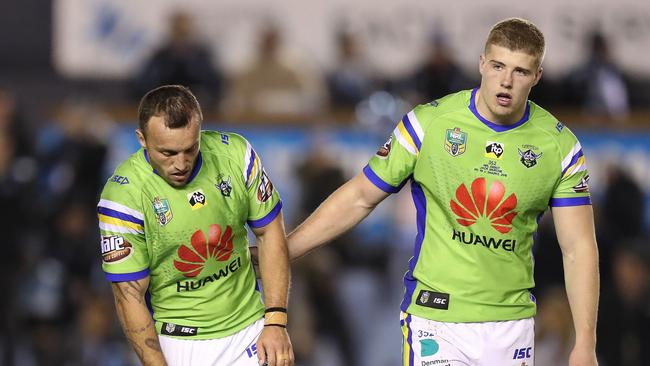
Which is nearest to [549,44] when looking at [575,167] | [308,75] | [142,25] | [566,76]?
[566,76]

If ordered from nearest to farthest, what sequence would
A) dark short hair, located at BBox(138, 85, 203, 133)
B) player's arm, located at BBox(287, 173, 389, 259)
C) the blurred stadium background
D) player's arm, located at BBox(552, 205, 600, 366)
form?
dark short hair, located at BBox(138, 85, 203, 133)
player's arm, located at BBox(552, 205, 600, 366)
player's arm, located at BBox(287, 173, 389, 259)
the blurred stadium background

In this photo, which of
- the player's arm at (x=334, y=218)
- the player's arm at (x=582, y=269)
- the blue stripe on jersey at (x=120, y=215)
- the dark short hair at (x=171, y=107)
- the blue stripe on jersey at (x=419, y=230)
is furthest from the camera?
the player's arm at (x=334, y=218)

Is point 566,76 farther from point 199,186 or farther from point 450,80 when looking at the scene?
point 199,186

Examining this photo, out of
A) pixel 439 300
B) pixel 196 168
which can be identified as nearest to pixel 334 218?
pixel 439 300

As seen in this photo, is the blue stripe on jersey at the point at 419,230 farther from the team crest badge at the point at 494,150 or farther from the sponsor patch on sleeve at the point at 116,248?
the sponsor patch on sleeve at the point at 116,248

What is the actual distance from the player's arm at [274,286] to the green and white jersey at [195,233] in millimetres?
80

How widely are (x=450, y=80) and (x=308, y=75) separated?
1.44 m

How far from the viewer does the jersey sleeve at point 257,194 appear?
656 cm

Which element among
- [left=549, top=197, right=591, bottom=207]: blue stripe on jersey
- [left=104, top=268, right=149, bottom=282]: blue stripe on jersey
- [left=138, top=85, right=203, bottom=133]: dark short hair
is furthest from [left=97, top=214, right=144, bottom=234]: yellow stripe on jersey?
[left=549, top=197, right=591, bottom=207]: blue stripe on jersey

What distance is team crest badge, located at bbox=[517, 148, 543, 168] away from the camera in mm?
6449

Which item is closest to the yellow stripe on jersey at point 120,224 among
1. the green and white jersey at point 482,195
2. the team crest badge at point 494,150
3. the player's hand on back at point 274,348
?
the player's hand on back at point 274,348

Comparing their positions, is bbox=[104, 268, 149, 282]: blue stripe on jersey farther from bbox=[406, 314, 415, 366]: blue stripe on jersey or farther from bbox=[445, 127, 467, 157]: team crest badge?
bbox=[445, 127, 467, 157]: team crest badge

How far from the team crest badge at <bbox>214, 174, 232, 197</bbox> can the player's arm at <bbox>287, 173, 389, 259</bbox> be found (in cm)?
55

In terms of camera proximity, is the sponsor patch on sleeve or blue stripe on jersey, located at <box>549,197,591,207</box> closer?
the sponsor patch on sleeve
